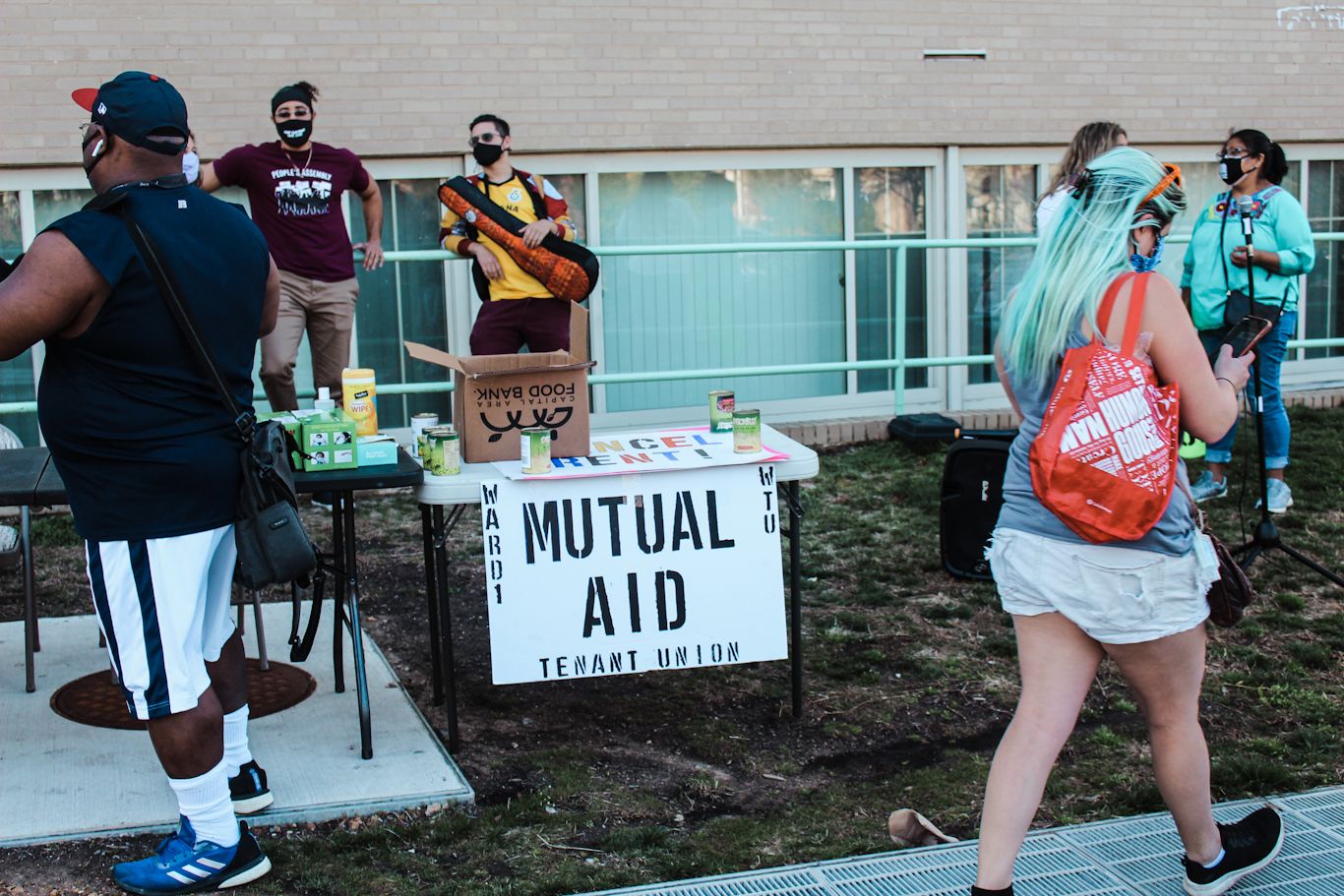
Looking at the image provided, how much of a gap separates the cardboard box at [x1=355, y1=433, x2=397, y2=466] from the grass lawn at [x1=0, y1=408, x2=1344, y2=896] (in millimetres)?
969

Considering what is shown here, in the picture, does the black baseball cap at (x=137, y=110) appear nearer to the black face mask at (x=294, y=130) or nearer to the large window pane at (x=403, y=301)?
the black face mask at (x=294, y=130)

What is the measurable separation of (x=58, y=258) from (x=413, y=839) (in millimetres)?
1749

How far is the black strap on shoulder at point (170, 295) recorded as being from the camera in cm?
329

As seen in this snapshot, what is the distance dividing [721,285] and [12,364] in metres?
4.40

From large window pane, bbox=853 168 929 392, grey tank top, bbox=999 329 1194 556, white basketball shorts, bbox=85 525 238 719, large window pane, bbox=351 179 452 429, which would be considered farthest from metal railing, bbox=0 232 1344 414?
grey tank top, bbox=999 329 1194 556

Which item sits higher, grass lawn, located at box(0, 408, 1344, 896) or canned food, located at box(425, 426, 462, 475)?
canned food, located at box(425, 426, 462, 475)

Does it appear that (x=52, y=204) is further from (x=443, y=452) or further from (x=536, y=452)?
(x=536, y=452)

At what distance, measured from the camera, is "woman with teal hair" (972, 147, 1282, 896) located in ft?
9.99

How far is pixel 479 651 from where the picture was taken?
5.55 m

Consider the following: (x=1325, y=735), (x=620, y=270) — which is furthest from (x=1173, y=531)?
(x=620, y=270)

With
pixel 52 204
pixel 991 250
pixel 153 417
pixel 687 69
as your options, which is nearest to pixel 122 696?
pixel 153 417

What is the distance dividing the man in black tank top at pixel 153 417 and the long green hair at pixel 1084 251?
6.20 feet

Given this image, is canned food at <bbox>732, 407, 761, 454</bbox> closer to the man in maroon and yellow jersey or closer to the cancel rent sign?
the cancel rent sign

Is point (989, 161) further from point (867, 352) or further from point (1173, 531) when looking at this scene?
point (1173, 531)
